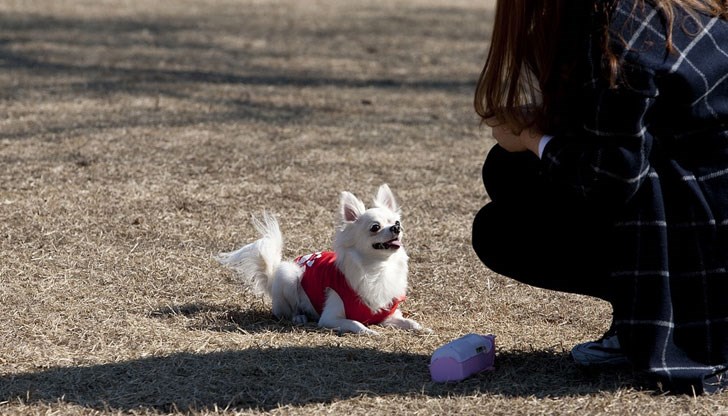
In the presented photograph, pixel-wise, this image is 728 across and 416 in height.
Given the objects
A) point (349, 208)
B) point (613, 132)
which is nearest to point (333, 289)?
point (349, 208)

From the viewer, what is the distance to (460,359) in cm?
316

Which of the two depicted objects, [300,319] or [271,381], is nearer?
[271,381]

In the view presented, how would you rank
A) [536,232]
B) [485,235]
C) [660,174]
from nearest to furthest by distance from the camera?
[660,174]
[536,232]
[485,235]

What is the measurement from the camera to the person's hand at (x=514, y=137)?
9.71 ft

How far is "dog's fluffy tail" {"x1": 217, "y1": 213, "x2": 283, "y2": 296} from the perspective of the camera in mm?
4023

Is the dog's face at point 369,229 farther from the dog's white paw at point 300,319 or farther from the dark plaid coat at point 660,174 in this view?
the dark plaid coat at point 660,174

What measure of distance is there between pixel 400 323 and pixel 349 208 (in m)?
0.48

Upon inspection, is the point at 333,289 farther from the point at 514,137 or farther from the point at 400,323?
the point at 514,137

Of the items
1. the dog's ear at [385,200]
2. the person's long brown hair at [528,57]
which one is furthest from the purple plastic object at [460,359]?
the dog's ear at [385,200]

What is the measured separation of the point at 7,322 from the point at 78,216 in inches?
57.0

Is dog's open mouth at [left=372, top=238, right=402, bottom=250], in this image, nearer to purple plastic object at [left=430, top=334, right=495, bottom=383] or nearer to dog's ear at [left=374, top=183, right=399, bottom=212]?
dog's ear at [left=374, top=183, right=399, bottom=212]

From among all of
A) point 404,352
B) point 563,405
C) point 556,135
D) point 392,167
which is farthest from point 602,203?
point 392,167

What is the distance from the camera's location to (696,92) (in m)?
2.82

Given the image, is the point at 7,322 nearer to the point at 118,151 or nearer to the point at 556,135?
the point at 556,135
